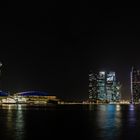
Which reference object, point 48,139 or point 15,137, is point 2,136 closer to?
point 15,137

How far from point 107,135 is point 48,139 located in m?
7.76

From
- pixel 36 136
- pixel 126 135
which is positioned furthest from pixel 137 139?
pixel 36 136

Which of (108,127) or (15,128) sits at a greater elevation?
(15,128)

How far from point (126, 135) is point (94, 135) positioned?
377 cm

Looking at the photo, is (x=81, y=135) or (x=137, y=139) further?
(x=81, y=135)

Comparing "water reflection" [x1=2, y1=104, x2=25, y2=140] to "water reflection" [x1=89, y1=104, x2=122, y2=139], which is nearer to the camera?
"water reflection" [x1=2, y1=104, x2=25, y2=140]

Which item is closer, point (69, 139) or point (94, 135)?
point (69, 139)

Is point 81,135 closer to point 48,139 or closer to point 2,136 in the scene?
point 48,139

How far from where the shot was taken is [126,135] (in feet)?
155

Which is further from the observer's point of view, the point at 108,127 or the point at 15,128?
the point at 108,127

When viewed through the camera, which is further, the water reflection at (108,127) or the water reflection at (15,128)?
the water reflection at (108,127)

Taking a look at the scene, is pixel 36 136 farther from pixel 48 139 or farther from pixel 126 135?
pixel 126 135

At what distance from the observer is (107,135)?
153ft

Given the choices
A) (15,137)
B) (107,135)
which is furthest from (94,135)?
(15,137)
